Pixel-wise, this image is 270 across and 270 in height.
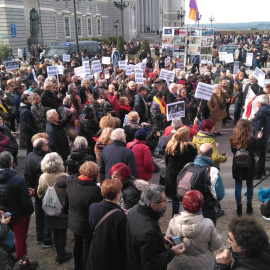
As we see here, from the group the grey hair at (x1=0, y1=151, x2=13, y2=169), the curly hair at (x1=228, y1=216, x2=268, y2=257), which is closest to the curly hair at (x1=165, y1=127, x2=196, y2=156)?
the grey hair at (x1=0, y1=151, x2=13, y2=169)

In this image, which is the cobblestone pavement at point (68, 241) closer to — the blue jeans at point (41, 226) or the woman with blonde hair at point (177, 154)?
the blue jeans at point (41, 226)

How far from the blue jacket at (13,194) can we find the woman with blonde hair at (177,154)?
195 centimetres

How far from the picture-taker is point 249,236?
240 centimetres

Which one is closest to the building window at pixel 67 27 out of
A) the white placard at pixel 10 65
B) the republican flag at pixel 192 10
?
the republican flag at pixel 192 10

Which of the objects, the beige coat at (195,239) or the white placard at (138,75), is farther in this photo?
the white placard at (138,75)

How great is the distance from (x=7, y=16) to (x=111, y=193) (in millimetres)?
34885

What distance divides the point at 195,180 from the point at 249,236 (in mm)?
1709

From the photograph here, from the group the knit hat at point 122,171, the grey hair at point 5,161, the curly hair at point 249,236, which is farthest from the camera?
the grey hair at point 5,161

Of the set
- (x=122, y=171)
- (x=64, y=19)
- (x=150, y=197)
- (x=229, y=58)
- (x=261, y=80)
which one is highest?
(x=64, y=19)

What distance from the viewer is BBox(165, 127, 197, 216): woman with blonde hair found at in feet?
15.7

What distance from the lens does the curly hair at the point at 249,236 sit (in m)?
2.36

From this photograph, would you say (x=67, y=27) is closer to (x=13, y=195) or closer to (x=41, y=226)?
(x=41, y=226)

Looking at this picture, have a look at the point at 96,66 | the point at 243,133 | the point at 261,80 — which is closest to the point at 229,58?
the point at 96,66

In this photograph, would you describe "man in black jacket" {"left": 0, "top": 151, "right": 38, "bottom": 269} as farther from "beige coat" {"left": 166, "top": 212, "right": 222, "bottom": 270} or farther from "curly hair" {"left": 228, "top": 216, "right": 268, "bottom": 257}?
"curly hair" {"left": 228, "top": 216, "right": 268, "bottom": 257}
